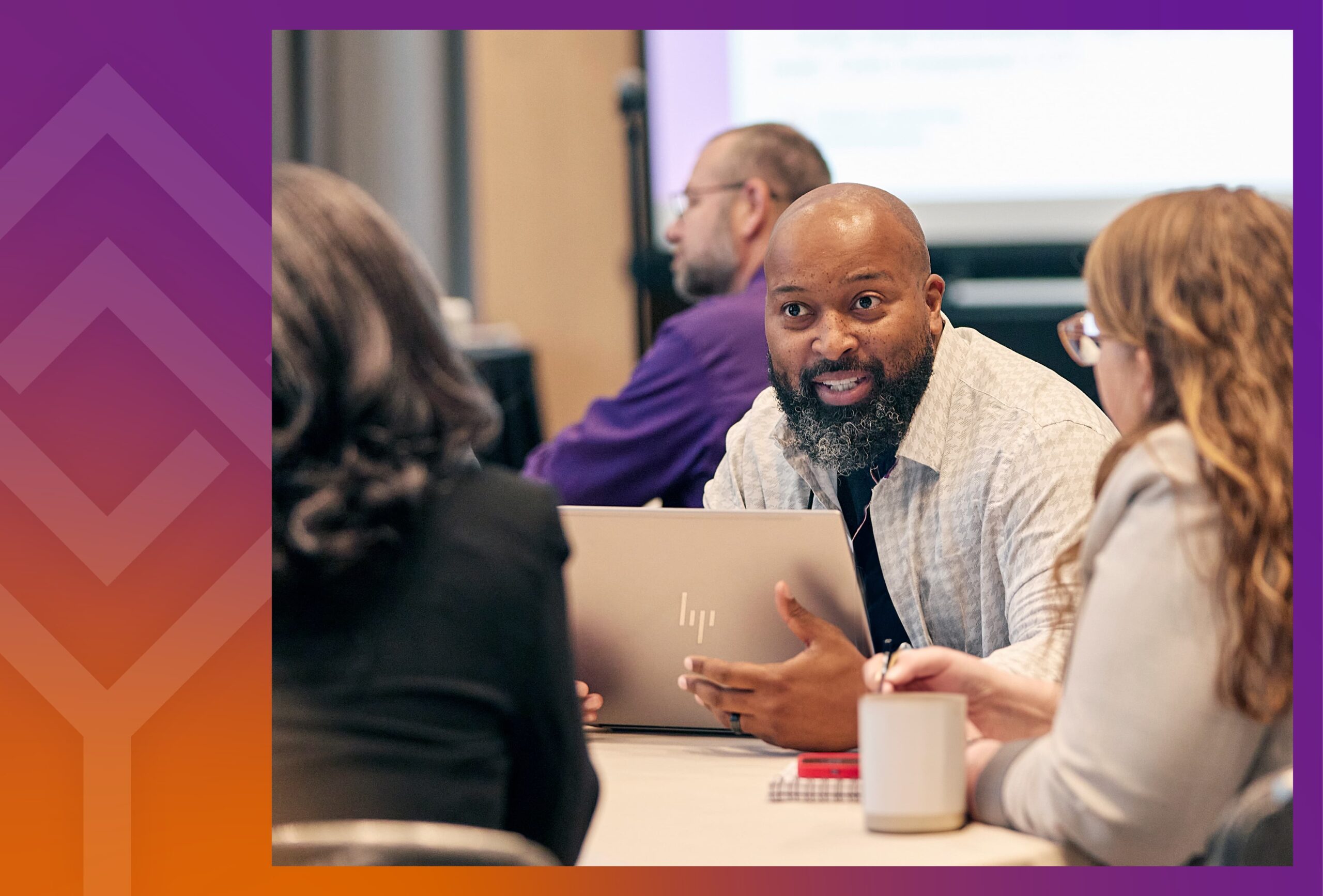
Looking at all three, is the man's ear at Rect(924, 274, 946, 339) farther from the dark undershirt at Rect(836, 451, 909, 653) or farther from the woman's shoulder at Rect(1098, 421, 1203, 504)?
the woman's shoulder at Rect(1098, 421, 1203, 504)

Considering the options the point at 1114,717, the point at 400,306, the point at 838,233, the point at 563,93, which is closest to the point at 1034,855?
the point at 1114,717

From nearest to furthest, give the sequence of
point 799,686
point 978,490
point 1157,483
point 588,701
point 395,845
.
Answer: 1. point 395,845
2. point 1157,483
3. point 799,686
4. point 588,701
5. point 978,490

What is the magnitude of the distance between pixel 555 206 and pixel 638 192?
1.08 metres

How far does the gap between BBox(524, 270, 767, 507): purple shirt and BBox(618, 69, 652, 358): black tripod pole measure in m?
1.05

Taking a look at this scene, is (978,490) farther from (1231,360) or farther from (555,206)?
(555,206)

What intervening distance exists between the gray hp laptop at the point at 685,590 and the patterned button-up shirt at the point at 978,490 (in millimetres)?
326

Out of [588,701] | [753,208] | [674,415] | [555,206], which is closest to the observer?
[588,701]

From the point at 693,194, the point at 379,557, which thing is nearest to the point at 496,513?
the point at 379,557

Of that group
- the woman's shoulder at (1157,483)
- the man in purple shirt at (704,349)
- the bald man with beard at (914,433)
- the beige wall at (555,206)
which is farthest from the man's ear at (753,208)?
the beige wall at (555,206)

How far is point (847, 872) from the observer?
3.61ft

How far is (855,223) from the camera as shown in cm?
157

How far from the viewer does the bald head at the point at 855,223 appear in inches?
62.1

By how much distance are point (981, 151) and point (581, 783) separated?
248cm

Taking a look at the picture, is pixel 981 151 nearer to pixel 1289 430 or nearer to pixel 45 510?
pixel 1289 430
